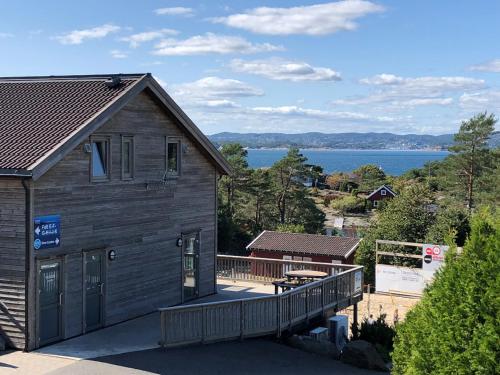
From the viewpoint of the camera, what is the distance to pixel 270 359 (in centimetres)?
1481

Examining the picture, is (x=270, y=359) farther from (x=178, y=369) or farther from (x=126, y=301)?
(x=126, y=301)

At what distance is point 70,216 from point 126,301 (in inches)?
122

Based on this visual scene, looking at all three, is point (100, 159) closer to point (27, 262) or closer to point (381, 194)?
point (27, 262)

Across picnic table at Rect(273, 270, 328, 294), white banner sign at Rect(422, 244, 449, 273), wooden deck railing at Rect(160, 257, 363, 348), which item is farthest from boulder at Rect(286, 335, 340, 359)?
white banner sign at Rect(422, 244, 449, 273)

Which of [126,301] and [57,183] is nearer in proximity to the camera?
[57,183]

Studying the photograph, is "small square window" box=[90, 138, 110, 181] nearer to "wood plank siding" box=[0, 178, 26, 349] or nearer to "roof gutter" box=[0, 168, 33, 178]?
"wood plank siding" box=[0, 178, 26, 349]

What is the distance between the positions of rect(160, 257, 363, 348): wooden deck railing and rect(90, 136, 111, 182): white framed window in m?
3.72

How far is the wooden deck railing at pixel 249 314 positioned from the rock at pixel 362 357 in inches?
61.8

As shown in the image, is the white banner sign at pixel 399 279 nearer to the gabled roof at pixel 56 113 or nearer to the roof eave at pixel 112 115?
the roof eave at pixel 112 115

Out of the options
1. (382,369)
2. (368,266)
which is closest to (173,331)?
(382,369)

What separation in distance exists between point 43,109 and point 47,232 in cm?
363

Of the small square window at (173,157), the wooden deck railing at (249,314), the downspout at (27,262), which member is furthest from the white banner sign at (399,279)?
the downspout at (27,262)

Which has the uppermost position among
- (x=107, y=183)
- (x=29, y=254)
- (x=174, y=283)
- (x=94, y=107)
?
(x=94, y=107)

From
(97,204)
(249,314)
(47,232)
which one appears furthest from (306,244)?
(47,232)
